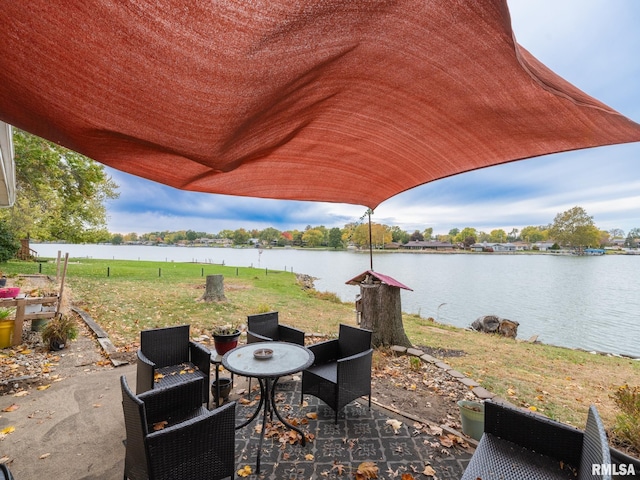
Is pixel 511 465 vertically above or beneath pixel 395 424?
above

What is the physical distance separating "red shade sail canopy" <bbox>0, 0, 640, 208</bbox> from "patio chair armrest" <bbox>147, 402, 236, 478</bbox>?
5.64 feet

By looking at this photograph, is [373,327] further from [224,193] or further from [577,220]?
[577,220]

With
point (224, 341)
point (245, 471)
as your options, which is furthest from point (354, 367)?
point (224, 341)

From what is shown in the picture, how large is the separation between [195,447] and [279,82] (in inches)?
88.2

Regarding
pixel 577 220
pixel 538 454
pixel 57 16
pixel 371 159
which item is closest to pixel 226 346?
pixel 371 159

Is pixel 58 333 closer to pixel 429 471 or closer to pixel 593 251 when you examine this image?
pixel 429 471

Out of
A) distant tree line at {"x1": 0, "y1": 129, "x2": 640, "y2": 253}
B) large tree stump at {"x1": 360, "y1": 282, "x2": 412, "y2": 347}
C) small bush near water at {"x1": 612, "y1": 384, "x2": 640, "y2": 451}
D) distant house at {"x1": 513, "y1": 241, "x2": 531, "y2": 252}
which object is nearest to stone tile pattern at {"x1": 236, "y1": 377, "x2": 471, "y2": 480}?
small bush near water at {"x1": 612, "y1": 384, "x2": 640, "y2": 451}

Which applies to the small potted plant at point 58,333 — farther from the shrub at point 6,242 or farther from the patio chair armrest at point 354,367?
the shrub at point 6,242

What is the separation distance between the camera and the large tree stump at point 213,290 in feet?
31.3

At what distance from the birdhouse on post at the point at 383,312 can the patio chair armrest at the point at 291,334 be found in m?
1.78

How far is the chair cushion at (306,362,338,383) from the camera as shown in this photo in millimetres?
3033

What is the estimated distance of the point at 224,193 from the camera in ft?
10.3

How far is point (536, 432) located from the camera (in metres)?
1.95

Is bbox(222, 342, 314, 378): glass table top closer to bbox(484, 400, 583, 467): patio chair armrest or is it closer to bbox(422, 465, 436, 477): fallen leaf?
bbox(422, 465, 436, 477): fallen leaf
